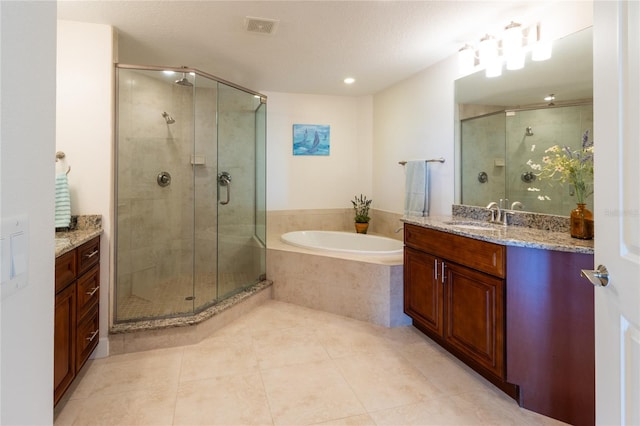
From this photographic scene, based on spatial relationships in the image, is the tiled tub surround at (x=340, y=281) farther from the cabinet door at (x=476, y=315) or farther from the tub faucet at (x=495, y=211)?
the tub faucet at (x=495, y=211)

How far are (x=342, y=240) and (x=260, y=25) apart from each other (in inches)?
97.6

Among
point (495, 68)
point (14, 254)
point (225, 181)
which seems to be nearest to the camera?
point (14, 254)

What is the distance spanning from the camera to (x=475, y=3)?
201 cm

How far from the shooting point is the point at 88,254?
6.65ft

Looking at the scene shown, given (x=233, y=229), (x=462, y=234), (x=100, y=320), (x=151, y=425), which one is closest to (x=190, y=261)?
(x=233, y=229)

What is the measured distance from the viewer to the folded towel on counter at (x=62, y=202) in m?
2.05

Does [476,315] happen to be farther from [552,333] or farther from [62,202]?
[62,202]

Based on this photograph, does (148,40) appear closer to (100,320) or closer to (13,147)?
(100,320)

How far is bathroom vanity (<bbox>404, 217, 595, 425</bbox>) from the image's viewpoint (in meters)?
1.53

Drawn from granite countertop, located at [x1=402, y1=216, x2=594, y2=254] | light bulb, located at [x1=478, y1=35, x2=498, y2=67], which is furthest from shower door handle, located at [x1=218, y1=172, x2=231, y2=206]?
light bulb, located at [x1=478, y1=35, x2=498, y2=67]

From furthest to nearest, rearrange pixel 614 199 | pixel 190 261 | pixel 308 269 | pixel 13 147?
pixel 308 269
pixel 190 261
pixel 614 199
pixel 13 147

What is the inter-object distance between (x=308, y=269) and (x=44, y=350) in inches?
102

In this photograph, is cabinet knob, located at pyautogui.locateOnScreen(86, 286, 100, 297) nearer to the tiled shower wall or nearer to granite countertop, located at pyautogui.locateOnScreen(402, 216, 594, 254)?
granite countertop, located at pyautogui.locateOnScreen(402, 216, 594, 254)

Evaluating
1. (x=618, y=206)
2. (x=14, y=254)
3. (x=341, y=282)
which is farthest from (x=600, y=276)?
(x=341, y=282)
